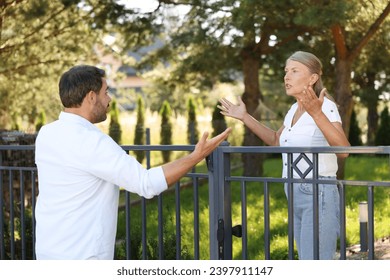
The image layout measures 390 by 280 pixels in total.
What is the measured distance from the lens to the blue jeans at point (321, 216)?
11.8 ft

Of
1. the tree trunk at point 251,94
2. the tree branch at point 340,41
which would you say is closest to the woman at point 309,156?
the tree branch at point 340,41

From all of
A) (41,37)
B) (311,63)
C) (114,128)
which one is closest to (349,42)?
(114,128)

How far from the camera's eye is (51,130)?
9.45 feet

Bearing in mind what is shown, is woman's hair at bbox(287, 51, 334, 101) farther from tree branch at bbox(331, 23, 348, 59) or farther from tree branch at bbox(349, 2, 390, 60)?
tree branch at bbox(349, 2, 390, 60)

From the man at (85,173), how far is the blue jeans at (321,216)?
0.90 metres

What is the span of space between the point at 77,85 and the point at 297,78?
1.30 metres

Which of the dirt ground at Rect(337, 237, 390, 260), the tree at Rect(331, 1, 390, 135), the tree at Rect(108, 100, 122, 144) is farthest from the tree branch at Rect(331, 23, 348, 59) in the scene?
the dirt ground at Rect(337, 237, 390, 260)

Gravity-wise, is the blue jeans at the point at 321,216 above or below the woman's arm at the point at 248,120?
below

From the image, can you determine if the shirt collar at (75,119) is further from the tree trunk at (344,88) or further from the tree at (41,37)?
the tree trunk at (344,88)

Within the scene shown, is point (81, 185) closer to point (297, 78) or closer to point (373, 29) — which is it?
point (297, 78)

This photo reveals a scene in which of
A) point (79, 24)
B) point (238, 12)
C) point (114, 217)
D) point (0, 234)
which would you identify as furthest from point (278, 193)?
point (114, 217)

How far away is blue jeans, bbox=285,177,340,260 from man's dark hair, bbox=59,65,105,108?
4.23ft
